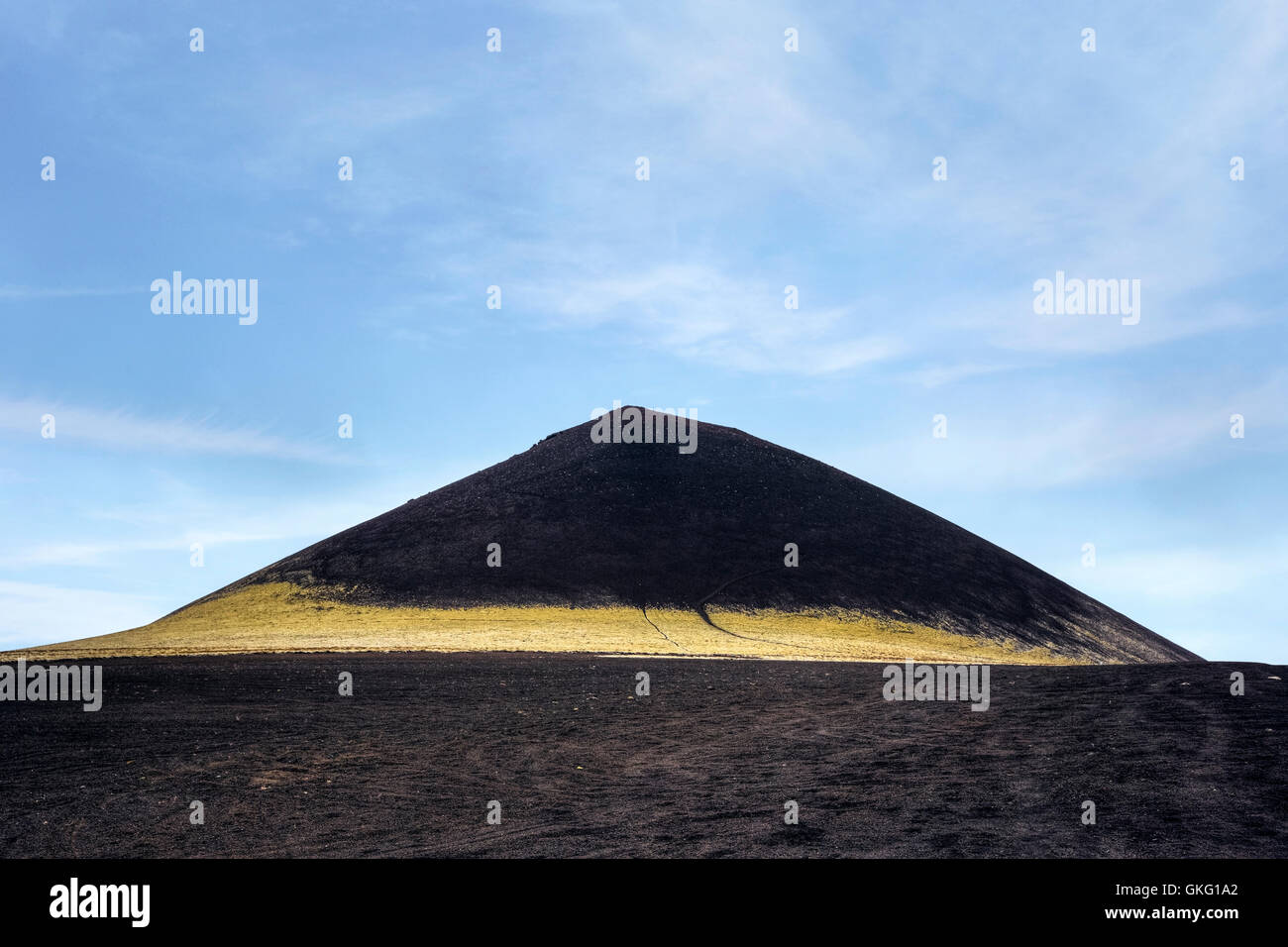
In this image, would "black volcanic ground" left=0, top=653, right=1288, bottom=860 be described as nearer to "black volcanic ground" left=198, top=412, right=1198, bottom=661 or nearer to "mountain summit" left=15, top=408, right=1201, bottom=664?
"mountain summit" left=15, top=408, right=1201, bottom=664

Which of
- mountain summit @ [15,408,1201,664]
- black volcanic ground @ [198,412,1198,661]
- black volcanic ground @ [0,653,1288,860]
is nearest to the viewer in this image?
black volcanic ground @ [0,653,1288,860]

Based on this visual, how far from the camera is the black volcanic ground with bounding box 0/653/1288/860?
13.9 metres

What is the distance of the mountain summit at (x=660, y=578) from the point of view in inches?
2265

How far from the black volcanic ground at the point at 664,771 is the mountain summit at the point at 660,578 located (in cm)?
2152

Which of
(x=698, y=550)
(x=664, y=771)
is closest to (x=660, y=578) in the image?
(x=698, y=550)

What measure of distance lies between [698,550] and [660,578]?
582cm

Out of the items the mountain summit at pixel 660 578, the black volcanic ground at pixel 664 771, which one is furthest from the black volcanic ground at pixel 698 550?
the black volcanic ground at pixel 664 771

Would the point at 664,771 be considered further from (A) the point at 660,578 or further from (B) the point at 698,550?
(B) the point at 698,550

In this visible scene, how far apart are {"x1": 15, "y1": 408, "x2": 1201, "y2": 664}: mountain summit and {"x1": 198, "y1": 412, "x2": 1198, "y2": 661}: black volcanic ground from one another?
211 millimetres

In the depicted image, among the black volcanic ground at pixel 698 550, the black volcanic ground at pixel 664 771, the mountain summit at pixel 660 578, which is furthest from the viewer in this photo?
the black volcanic ground at pixel 698 550

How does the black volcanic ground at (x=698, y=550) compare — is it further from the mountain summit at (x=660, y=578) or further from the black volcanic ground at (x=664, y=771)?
the black volcanic ground at (x=664, y=771)

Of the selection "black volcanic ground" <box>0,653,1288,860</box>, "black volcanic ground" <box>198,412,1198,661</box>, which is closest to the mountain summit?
"black volcanic ground" <box>198,412,1198,661</box>
